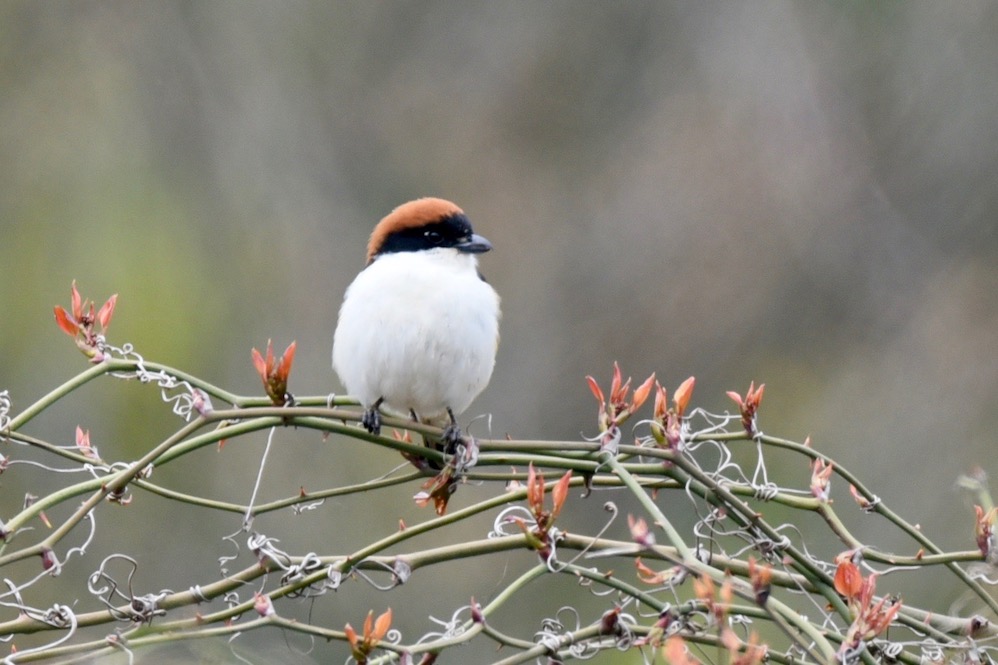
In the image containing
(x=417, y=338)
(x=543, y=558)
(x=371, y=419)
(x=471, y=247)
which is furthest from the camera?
(x=471, y=247)

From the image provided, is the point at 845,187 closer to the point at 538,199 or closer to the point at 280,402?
the point at 538,199

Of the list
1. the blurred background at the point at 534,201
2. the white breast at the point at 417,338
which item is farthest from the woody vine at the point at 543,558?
the blurred background at the point at 534,201

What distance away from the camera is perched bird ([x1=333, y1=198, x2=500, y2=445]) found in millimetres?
3242

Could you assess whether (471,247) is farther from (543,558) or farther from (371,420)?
(543,558)

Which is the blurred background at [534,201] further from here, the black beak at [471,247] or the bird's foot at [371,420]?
the bird's foot at [371,420]

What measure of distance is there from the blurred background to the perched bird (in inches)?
174

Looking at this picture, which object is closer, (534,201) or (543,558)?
(543,558)

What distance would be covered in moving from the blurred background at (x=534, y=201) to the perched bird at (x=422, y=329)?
4.42 metres

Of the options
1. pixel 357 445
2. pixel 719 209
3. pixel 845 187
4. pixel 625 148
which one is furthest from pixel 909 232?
pixel 357 445

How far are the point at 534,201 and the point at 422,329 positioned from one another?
5901 mm

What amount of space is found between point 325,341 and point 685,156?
8.87 feet

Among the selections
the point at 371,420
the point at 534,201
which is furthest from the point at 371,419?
the point at 534,201

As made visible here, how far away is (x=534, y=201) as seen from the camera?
9.07 metres

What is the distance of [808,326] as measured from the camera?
8.57m
